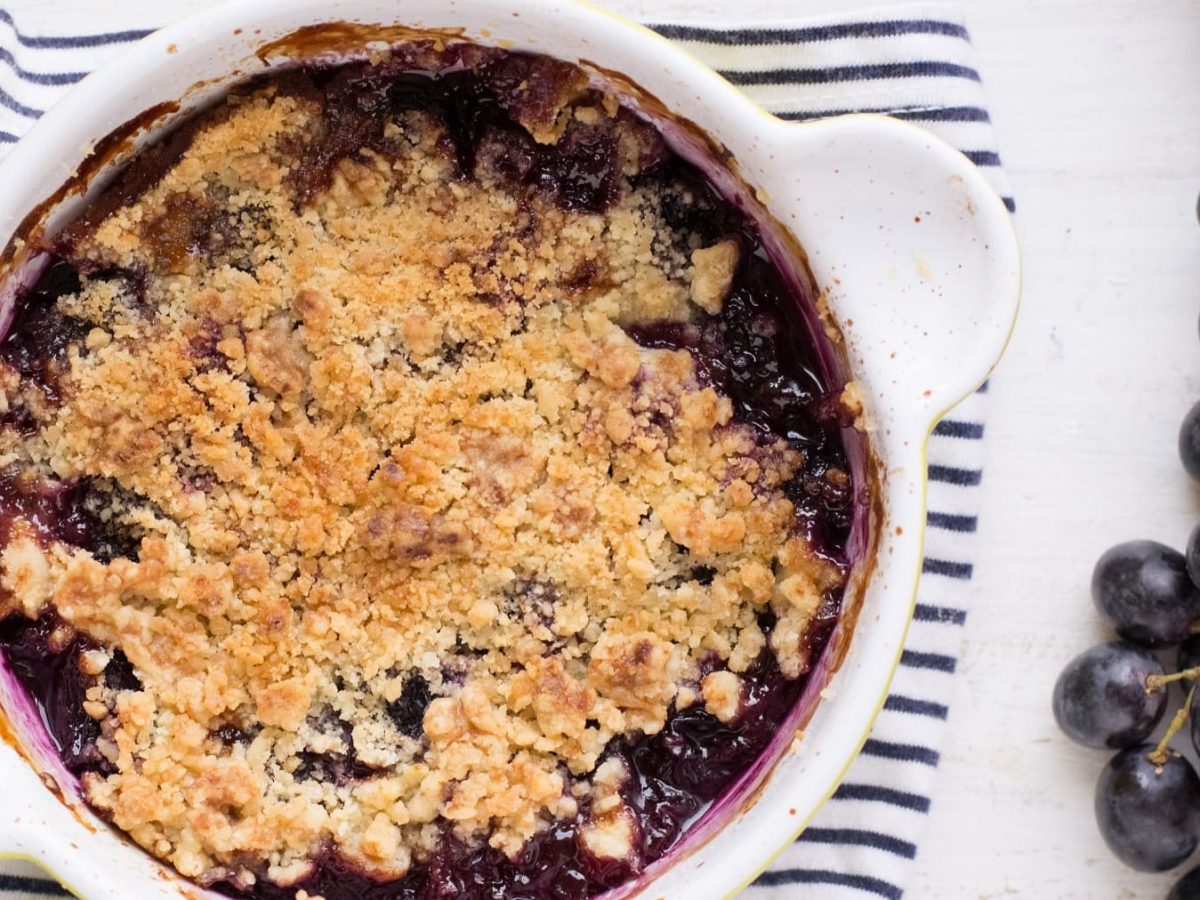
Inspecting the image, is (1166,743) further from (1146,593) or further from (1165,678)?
(1146,593)

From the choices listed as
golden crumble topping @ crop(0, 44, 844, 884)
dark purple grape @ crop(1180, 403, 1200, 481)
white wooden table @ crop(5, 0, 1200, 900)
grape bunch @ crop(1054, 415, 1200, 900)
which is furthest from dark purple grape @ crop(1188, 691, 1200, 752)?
golden crumble topping @ crop(0, 44, 844, 884)

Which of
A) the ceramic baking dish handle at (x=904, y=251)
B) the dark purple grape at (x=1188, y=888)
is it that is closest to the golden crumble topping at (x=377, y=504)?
the ceramic baking dish handle at (x=904, y=251)


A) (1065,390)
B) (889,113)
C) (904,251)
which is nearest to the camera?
(904,251)

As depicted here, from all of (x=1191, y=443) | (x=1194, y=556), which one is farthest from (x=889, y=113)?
(x=1194, y=556)

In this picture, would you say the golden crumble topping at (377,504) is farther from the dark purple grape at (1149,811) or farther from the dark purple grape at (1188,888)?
the dark purple grape at (1188,888)

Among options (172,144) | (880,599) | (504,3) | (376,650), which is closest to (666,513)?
(880,599)

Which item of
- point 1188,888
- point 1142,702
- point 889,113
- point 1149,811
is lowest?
point 1188,888

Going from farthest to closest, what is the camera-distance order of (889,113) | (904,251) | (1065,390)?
(1065,390) < (889,113) < (904,251)
